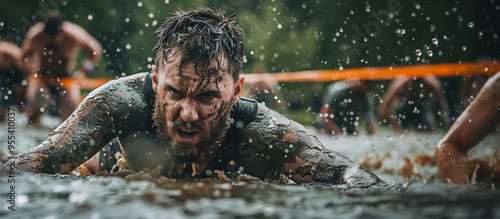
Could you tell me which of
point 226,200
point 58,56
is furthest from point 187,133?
point 58,56

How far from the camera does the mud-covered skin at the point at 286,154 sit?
10.3 ft

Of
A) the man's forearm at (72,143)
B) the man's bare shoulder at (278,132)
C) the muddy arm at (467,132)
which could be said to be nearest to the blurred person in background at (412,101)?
the muddy arm at (467,132)

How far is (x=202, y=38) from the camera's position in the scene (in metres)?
3.13

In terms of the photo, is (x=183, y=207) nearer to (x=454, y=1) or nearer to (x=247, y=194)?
(x=247, y=194)

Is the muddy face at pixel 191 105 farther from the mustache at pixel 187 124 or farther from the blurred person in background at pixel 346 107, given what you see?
the blurred person in background at pixel 346 107

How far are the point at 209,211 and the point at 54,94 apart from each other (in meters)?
7.71

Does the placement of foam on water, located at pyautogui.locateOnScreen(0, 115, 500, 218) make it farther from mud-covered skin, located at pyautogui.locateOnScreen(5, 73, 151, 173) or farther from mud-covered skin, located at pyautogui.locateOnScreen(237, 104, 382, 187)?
mud-covered skin, located at pyautogui.locateOnScreen(237, 104, 382, 187)

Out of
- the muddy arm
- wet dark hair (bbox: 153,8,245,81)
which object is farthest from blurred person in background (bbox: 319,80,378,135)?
wet dark hair (bbox: 153,8,245,81)

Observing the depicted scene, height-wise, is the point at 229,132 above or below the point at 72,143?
above

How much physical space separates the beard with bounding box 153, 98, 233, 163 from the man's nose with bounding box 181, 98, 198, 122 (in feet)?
0.24

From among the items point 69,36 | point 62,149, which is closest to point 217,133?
point 62,149

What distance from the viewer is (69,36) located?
8.30 meters

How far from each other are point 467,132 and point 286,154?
1.30 metres

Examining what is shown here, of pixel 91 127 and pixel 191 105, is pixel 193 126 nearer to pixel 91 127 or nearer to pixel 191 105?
pixel 191 105
